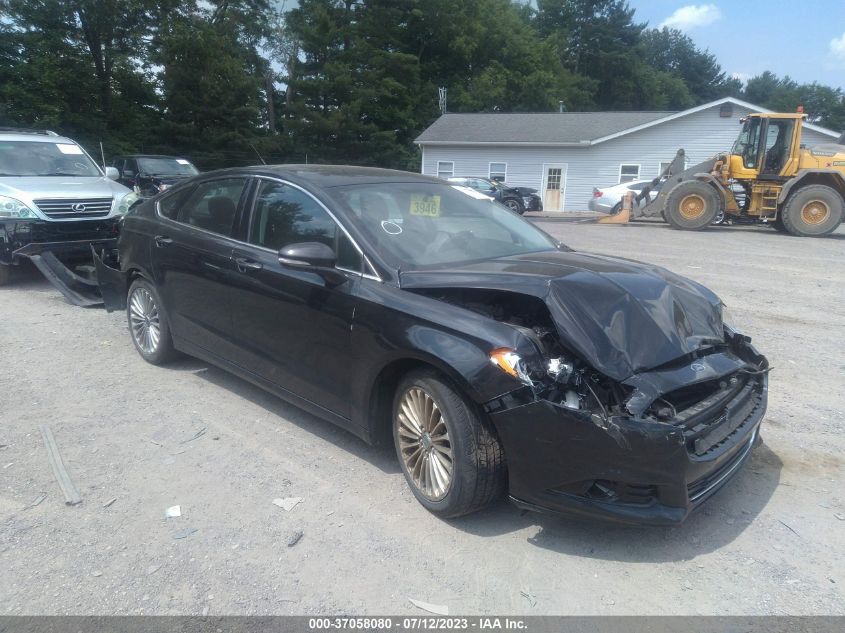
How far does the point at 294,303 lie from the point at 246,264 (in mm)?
603

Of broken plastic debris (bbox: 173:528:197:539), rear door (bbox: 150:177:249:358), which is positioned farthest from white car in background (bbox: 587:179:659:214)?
broken plastic debris (bbox: 173:528:197:539)

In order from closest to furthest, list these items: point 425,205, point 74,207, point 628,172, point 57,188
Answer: point 425,205 → point 74,207 → point 57,188 → point 628,172

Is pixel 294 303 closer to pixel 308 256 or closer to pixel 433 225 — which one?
pixel 308 256

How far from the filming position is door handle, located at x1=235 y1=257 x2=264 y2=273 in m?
4.26

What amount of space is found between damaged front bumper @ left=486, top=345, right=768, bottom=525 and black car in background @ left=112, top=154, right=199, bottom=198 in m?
16.0

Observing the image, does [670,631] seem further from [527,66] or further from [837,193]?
[527,66]

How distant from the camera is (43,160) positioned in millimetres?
9453

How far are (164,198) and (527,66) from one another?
49529mm

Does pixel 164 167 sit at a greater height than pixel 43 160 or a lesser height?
lesser

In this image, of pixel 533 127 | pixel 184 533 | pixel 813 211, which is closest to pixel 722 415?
pixel 184 533

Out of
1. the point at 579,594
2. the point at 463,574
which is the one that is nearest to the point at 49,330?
the point at 463,574

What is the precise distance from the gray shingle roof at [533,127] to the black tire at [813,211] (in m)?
13.0

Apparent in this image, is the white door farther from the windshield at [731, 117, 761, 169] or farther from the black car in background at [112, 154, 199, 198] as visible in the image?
the black car in background at [112, 154, 199, 198]

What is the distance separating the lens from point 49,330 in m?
6.79
